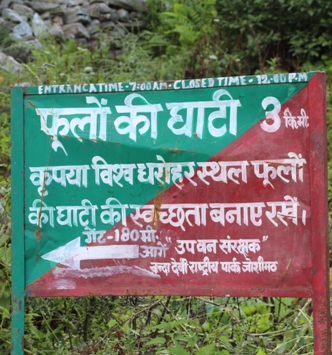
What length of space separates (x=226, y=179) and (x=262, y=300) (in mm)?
1422

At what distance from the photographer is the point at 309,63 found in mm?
7254

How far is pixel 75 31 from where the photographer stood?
9.09 metres

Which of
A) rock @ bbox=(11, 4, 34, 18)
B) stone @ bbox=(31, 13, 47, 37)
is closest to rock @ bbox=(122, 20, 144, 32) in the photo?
stone @ bbox=(31, 13, 47, 37)

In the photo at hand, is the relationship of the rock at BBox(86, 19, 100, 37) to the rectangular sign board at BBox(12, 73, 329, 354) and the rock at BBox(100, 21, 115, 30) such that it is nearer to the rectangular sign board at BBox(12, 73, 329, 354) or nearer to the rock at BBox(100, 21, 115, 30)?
the rock at BBox(100, 21, 115, 30)

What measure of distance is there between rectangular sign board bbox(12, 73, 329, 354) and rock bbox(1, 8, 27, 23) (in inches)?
264

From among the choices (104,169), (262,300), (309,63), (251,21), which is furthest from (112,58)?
(104,169)

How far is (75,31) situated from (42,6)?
726 mm

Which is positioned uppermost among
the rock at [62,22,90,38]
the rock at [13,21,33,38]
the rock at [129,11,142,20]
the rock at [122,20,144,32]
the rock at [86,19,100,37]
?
the rock at [129,11,142,20]

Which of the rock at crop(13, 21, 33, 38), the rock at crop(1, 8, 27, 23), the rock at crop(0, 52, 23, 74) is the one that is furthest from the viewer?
the rock at crop(1, 8, 27, 23)

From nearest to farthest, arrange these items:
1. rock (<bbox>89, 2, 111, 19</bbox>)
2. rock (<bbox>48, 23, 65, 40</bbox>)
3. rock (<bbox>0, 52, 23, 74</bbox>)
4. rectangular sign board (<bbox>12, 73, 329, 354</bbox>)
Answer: rectangular sign board (<bbox>12, 73, 329, 354</bbox>) < rock (<bbox>0, 52, 23, 74</bbox>) < rock (<bbox>48, 23, 65, 40</bbox>) < rock (<bbox>89, 2, 111, 19</bbox>)

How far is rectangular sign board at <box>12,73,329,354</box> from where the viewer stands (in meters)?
2.31

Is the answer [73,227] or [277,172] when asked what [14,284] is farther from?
[277,172]

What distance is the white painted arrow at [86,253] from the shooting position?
2.39m

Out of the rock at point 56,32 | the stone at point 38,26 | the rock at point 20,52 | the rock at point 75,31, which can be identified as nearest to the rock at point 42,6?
the stone at point 38,26
